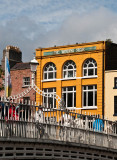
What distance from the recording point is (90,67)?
64.1 metres

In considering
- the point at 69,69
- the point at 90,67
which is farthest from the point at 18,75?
the point at 90,67

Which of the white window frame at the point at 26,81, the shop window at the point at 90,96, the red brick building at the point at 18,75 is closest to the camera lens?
the shop window at the point at 90,96

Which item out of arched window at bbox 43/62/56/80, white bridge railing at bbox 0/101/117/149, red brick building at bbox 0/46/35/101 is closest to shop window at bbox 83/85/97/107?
arched window at bbox 43/62/56/80

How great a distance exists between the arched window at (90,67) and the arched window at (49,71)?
13.4ft

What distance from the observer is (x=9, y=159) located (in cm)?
2848

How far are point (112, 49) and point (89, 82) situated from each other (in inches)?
166

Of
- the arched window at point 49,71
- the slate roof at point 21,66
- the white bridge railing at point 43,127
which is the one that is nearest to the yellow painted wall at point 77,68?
the arched window at point 49,71

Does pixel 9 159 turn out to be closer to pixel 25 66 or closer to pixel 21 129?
pixel 21 129

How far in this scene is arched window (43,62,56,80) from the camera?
220 ft

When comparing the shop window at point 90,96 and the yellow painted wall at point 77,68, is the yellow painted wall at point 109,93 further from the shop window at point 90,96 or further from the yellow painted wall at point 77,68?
the shop window at point 90,96

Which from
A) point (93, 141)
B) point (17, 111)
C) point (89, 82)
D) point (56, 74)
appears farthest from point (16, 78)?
point (17, 111)

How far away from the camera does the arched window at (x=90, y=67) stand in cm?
6378

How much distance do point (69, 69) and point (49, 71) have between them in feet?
8.73

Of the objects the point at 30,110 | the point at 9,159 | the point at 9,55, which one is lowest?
the point at 9,159
